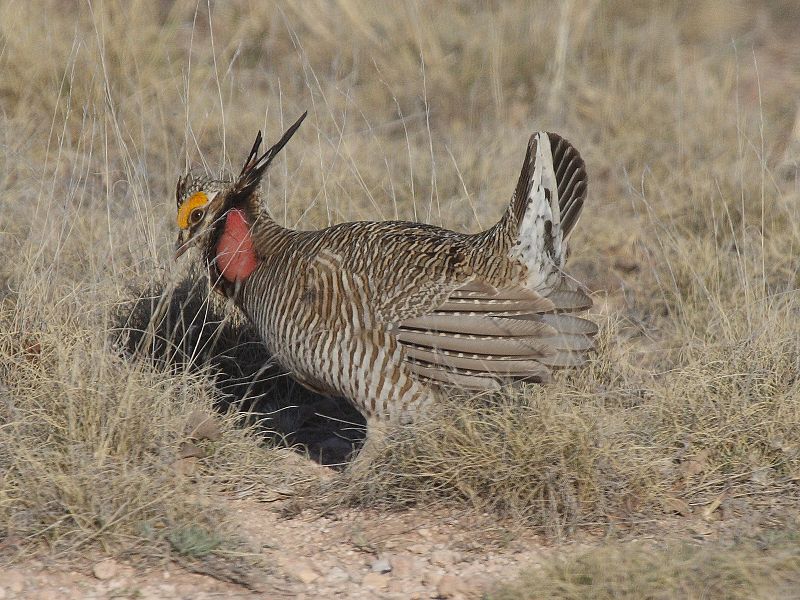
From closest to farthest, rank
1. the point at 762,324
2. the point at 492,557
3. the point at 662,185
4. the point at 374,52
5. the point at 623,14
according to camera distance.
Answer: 1. the point at 492,557
2. the point at 762,324
3. the point at 662,185
4. the point at 374,52
5. the point at 623,14

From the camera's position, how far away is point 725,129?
684cm

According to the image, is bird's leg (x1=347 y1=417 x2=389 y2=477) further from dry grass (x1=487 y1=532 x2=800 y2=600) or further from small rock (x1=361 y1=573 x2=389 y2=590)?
dry grass (x1=487 y1=532 x2=800 y2=600)

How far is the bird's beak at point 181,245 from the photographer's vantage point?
462cm

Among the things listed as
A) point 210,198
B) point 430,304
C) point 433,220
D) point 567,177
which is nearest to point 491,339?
point 430,304

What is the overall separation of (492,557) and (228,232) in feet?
5.97

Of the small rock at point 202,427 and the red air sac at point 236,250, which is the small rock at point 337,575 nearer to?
the small rock at point 202,427

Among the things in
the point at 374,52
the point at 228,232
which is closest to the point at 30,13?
the point at 374,52

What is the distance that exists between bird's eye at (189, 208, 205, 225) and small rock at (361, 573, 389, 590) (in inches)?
72.1

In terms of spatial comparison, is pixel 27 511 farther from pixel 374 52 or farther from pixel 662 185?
pixel 374 52

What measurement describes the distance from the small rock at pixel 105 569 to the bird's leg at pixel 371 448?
3.07ft

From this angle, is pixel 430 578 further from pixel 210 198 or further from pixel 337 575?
pixel 210 198

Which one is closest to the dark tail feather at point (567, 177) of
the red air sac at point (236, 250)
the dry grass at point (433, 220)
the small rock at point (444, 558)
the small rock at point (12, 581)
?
the dry grass at point (433, 220)

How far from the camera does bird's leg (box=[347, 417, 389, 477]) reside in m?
3.97

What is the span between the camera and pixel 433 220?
5.62 m
